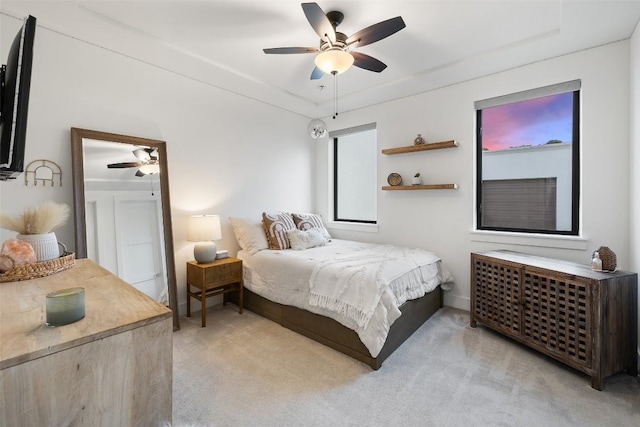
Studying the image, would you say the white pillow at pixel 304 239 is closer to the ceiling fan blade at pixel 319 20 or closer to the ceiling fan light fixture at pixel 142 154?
the ceiling fan light fixture at pixel 142 154

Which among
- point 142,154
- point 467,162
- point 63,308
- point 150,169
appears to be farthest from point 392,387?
point 142,154

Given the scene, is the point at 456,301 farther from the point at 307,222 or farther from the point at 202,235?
the point at 202,235

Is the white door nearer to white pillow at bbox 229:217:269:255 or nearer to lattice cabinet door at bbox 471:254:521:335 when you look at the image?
white pillow at bbox 229:217:269:255

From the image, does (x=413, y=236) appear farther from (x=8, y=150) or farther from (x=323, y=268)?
(x=8, y=150)

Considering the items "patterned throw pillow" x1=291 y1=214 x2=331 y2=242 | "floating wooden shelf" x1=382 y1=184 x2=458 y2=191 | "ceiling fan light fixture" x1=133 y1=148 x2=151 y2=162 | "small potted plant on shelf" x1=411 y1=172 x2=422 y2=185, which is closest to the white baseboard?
"floating wooden shelf" x1=382 y1=184 x2=458 y2=191

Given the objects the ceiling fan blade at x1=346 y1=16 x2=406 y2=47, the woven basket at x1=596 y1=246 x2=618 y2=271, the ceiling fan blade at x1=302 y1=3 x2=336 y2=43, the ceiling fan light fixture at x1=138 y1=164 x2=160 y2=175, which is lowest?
the woven basket at x1=596 y1=246 x2=618 y2=271

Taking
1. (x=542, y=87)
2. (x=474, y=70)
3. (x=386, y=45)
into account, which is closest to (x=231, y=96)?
(x=386, y=45)

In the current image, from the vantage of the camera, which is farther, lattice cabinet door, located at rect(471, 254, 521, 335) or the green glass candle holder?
lattice cabinet door, located at rect(471, 254, 521, 335)

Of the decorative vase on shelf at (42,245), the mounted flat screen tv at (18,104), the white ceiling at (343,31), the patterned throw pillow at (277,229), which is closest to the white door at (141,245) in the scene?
the patterned throw pillow at (277,229)

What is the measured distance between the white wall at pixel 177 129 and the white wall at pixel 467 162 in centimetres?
85

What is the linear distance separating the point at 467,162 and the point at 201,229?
3.02 m

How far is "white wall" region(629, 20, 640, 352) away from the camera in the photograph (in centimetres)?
218

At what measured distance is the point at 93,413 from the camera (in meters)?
0.79

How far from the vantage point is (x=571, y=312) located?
2.08 meters
